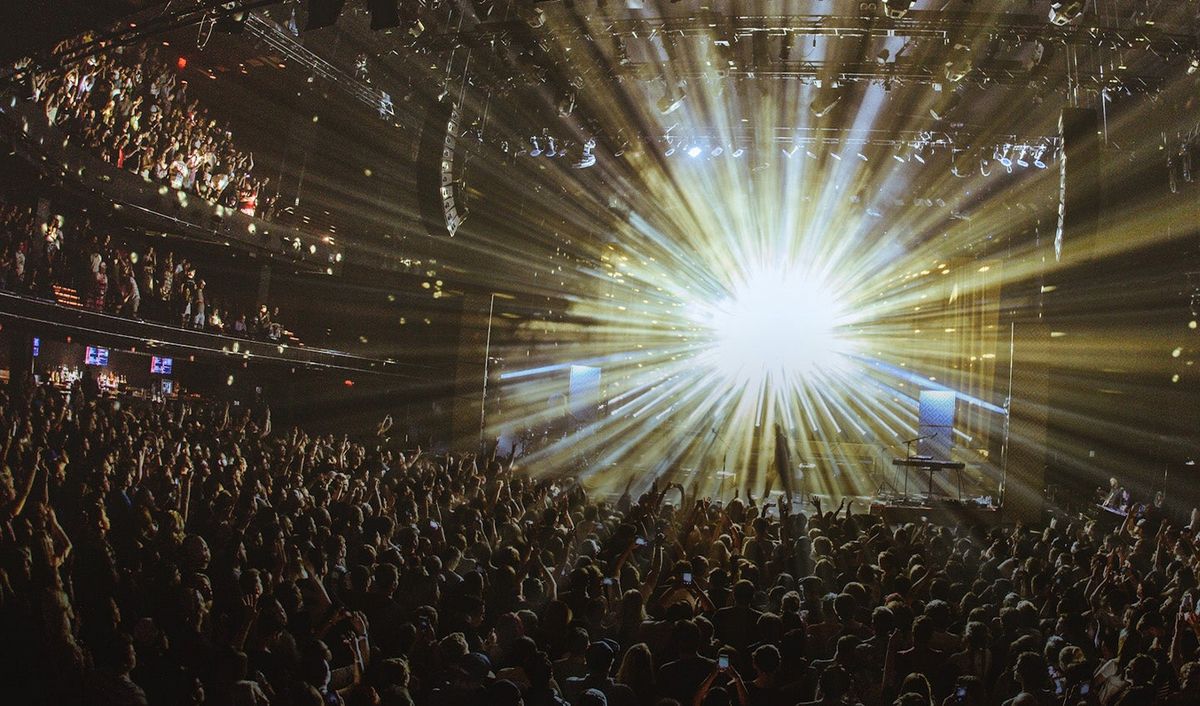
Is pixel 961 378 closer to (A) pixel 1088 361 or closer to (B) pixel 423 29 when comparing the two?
(A) pixel 1088 361

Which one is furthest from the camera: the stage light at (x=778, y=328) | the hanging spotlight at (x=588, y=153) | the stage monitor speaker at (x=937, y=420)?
the stage light at (x=778, y=328)

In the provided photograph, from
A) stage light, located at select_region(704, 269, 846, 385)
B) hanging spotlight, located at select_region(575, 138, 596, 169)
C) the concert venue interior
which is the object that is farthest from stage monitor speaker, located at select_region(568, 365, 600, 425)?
hanging spotlight, located at select_region(575, 138, 596, 169)

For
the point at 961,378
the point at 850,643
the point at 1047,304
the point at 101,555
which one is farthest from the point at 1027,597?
the point at 961,378

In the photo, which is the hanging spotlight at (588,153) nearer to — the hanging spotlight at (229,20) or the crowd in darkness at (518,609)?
the hanging spotlight at (229,20)

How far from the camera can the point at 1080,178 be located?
9.38 metres

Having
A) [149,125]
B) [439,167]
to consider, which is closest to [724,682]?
[439,167]

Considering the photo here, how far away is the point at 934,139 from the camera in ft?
44.2

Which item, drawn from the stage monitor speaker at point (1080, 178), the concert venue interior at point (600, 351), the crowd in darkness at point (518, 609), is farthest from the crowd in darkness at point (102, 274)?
the stage monitor speaker at point (1080, 178)

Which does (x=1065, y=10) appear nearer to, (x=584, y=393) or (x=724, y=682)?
(x=724, y=682)

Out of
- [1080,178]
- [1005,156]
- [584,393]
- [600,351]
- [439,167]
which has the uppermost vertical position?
[1005,156]

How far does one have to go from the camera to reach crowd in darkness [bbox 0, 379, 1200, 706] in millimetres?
3615

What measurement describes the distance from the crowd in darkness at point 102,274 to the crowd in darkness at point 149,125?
5.34 feet

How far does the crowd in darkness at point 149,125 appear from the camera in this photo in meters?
14.4

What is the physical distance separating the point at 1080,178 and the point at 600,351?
50.6 ft
